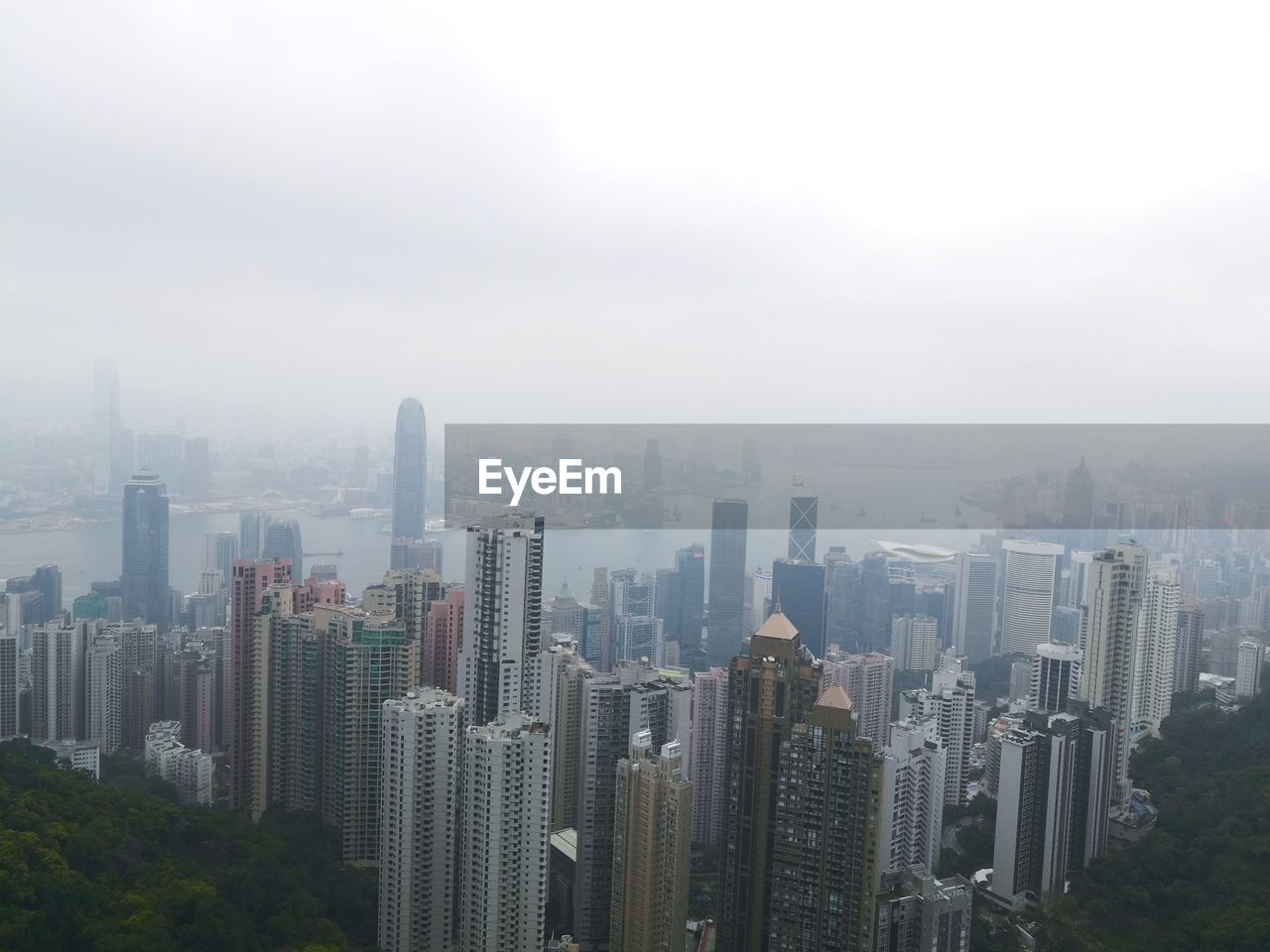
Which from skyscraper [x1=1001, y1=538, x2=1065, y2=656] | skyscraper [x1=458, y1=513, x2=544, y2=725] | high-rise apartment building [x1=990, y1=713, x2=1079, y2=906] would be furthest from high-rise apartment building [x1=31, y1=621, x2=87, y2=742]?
skyscraper [x1=1001, y1=538, x2=1065, y2=656]

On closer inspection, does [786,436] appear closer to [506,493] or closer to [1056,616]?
[506,493]

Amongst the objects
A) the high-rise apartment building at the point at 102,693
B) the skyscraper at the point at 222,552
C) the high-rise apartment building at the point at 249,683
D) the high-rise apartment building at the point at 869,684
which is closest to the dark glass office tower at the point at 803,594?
the high-rise apartment building at the point at 869,684

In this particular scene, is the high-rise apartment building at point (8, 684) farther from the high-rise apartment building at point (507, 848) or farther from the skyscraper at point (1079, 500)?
the skyscraper at point (1079, 500)

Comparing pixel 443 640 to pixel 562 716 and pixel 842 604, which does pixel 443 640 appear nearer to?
pixel 562 716

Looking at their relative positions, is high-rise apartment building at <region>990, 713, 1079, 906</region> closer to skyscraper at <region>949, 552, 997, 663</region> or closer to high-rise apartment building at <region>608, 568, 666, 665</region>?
skyscraper at <region>949, 552, 997, 663</region>

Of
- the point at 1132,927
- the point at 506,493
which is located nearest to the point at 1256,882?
the point at 1132,927

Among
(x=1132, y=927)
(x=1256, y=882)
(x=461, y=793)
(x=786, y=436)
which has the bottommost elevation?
(x=1132, y=927)
